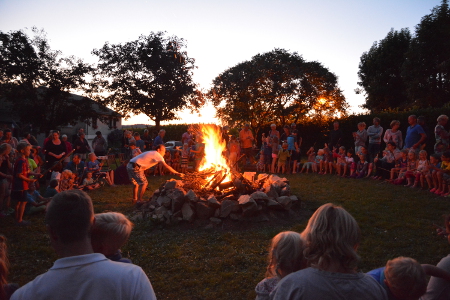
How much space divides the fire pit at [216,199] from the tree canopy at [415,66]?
19694 mm

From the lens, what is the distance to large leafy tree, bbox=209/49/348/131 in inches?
1039

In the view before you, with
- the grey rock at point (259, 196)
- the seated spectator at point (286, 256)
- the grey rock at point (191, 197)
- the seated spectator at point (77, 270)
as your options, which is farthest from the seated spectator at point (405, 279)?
the grey rock at point (191, 197)

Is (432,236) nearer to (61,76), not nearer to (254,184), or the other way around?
(254,184)

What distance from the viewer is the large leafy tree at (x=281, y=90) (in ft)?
86.6

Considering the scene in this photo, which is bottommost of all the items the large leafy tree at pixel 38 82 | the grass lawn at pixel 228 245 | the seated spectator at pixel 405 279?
the grass lawn at pixel 228 245

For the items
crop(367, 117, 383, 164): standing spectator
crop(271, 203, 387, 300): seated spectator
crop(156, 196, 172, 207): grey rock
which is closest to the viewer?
crop(271, 203, 387, 300): seated spectator

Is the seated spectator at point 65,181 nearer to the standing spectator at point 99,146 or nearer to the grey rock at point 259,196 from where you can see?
the standing spectator at point 99,146

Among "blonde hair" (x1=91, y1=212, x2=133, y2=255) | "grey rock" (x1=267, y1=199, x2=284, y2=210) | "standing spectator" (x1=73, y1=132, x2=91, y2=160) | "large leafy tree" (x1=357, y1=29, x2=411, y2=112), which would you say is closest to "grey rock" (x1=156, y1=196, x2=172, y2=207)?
"grey rock" (x1=267, y1=199, x2=284, y2=210)

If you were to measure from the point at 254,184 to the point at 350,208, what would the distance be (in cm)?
230

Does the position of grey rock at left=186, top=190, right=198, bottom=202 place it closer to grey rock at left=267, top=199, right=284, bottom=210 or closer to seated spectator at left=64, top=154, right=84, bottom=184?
grey rock at left=267, top=199, right=284, bottom=210

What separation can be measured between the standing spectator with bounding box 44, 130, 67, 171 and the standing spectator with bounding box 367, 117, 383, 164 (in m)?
10.9

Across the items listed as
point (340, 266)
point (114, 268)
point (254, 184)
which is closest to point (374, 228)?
point (254, 184)

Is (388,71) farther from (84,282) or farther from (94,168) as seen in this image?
(84,282)

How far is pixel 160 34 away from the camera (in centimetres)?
3134
